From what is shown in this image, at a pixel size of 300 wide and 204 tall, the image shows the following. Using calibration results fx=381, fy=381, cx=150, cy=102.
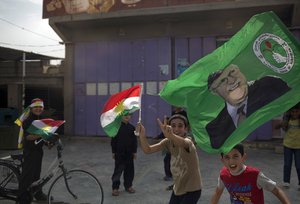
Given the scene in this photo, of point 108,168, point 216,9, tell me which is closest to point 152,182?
point 108,168

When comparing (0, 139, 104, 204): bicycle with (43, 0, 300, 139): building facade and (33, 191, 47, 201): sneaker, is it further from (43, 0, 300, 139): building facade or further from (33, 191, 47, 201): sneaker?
(43, 0, 300, 139): building facade

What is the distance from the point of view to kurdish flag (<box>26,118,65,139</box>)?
5973 millimetres

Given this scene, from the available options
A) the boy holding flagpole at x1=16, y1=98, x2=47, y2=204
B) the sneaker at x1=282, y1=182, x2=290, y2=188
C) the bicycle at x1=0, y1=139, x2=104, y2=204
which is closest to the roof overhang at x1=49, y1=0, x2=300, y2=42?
the sneaker at x1=282, y1=182, x2=290, y2=188

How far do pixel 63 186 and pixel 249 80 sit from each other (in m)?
3.33

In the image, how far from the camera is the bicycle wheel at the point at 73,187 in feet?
18.4

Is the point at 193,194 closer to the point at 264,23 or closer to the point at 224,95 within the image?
the point at 224,95

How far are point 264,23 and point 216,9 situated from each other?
951cm

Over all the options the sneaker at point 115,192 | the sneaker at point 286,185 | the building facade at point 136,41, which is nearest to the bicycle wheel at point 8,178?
the sneaker at point 115,192

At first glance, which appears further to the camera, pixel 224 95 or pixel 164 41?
pixel 164 41

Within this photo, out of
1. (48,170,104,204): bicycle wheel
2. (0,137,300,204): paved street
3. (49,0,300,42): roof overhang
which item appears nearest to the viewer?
(48,170,104,204): bicycle wheel

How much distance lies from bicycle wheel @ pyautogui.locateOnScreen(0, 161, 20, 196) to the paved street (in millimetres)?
394

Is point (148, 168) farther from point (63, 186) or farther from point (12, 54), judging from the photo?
point (12, 54)

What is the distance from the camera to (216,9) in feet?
41.9

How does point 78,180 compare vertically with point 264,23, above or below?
below
